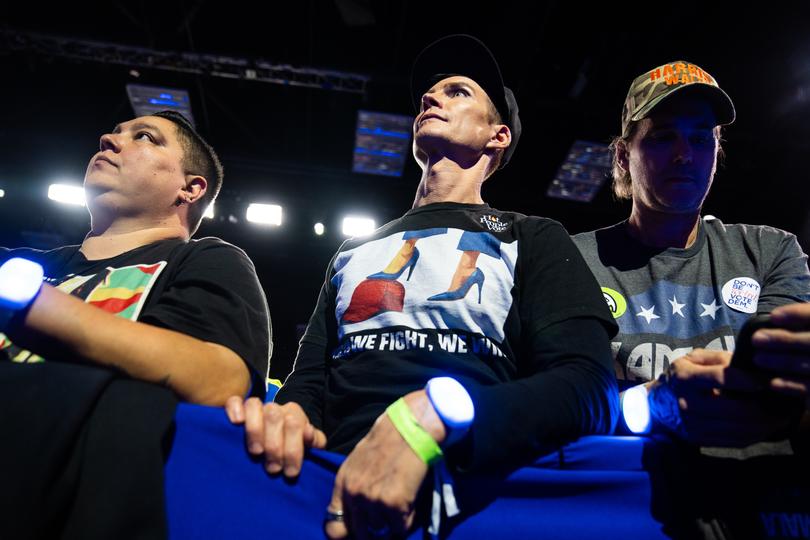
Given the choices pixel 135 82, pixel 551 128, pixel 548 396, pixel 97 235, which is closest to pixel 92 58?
pixel 135 82

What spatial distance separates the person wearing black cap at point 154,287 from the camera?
113cm

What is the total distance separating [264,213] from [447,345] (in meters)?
6.61

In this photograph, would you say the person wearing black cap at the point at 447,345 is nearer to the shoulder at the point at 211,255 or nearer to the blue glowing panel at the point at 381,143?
the shoulder at the point at 211,255

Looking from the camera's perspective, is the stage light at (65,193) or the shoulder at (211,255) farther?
the stage light at (65,193)

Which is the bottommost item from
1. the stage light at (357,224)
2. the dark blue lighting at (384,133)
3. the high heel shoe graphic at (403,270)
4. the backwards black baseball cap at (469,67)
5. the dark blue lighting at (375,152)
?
the high heel shoe graphic at (403,270)

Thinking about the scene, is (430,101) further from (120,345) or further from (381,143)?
(381,143)

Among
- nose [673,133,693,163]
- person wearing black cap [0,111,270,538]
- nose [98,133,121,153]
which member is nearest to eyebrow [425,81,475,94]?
nose [673,133,693,163]

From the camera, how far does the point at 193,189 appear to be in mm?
2232

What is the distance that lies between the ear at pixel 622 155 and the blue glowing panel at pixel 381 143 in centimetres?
366

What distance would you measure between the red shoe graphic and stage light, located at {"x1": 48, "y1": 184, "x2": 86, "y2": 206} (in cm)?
665

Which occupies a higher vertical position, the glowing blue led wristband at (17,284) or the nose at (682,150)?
the nose at (682,150)

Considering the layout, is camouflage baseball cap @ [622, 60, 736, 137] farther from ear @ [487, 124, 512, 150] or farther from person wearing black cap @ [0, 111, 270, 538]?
person wearing black cap @ [0, 111, 270, 538]

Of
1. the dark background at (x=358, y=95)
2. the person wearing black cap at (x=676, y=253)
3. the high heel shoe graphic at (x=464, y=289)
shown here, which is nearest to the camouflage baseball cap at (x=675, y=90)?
the person wearing black cap at (x=676, y=253)

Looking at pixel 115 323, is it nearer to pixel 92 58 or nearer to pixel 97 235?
pixel 97 235
